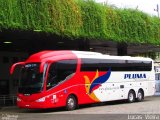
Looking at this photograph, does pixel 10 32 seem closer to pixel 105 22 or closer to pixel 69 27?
pixel 69 27

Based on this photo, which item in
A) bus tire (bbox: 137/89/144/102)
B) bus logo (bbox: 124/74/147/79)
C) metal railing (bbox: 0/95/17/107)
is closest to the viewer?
bus logo (bbox: 124/74/147/79)

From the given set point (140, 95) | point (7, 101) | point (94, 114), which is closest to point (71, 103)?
point (94, 114)

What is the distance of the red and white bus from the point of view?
2302 centimetres

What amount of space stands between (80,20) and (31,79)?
5.83 m

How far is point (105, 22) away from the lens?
29.6m

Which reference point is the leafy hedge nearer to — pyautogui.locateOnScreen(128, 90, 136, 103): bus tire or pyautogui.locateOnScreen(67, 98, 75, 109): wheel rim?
pyautogui.locateOnScreen(128, 90, 136, 103): bus tire

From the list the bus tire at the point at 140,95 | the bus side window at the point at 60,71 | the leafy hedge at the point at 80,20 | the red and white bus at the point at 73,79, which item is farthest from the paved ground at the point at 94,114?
the bus tire at the point at 140,95

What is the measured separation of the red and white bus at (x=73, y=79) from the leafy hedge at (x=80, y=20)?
5.94 feet

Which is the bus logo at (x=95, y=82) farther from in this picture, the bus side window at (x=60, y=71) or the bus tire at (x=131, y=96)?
the bus tire at (x=131, y=96)

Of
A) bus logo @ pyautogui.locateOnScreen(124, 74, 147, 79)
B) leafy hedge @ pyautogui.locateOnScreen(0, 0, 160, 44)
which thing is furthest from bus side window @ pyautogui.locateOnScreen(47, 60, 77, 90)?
bus logo @ pyautogui.locateOnScreen(124, 74, 147, 79)

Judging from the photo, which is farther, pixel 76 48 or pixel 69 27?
pixel 76 48

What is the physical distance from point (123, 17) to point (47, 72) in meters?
10.6

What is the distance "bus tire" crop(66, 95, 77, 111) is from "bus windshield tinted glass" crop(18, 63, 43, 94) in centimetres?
206

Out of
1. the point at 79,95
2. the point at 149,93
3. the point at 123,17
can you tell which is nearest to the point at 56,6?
the point at 79,95
